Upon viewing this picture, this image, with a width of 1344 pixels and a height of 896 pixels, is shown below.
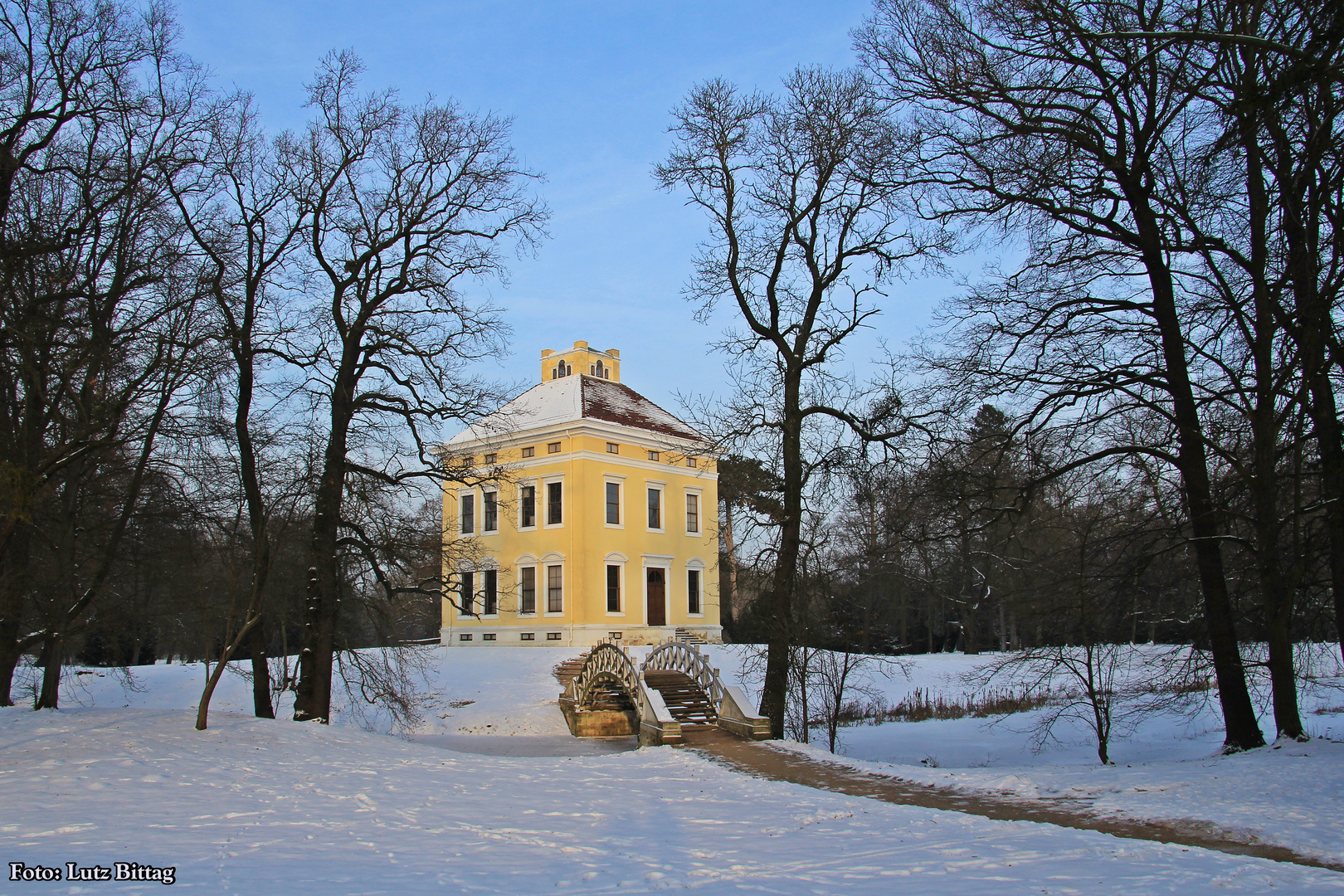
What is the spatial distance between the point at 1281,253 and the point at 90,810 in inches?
575

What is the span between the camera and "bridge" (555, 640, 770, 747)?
1822 cm

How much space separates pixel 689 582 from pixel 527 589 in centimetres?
722

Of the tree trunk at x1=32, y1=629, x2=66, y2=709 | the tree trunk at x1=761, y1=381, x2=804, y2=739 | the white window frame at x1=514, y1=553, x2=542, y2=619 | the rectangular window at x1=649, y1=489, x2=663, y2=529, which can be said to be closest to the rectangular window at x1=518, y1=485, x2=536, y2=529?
the white window frame at x1=514, y1=553, x2=542, y2=619

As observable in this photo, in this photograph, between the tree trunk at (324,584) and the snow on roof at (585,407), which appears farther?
the snow on roof at (585,407)

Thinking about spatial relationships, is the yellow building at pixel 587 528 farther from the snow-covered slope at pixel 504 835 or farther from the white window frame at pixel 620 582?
the snow-covered slope at pixel 504 835

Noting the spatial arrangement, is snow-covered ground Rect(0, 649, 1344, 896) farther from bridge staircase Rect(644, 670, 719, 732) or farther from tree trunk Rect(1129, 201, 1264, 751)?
bridge staircase Rect(644, 670, 719, 732)

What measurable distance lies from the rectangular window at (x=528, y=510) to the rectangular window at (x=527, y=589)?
1.82 metres

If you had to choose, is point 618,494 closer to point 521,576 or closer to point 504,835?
point 521,576

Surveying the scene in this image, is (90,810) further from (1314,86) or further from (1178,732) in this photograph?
(1178,732)

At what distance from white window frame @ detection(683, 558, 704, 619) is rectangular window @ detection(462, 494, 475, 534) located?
30.5 ft

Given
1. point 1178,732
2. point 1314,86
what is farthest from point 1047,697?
point 1314,86

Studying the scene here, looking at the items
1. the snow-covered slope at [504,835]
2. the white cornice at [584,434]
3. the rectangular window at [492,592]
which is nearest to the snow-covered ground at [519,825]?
the snow-covered slope at [504,835]

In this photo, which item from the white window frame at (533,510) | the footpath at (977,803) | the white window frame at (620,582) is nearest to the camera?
the footpath at (977,803)

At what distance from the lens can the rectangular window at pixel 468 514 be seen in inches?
1565
